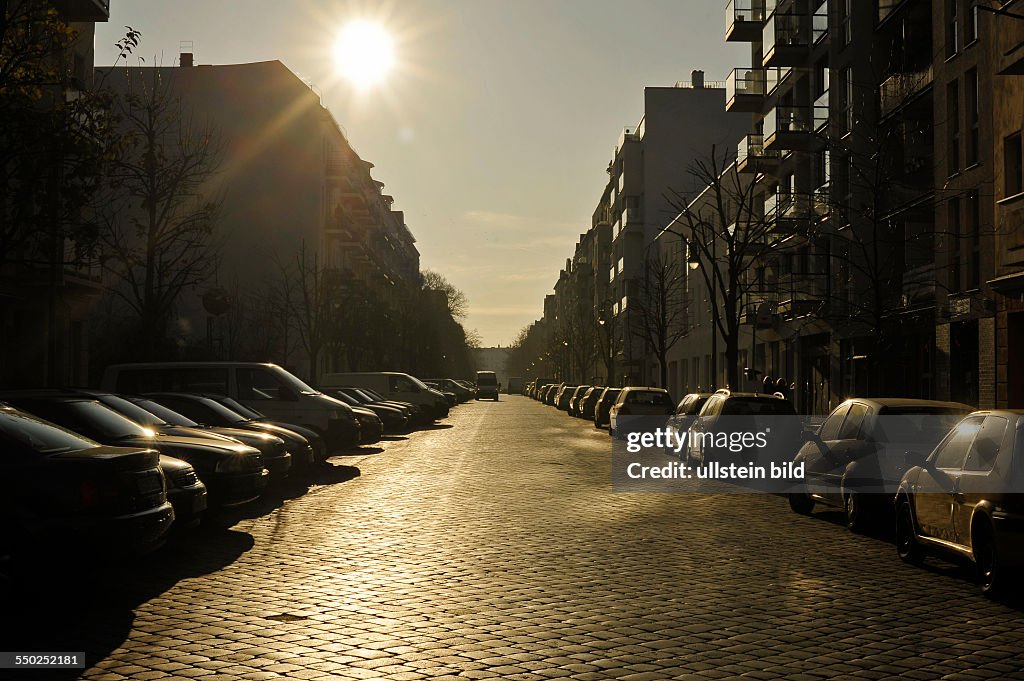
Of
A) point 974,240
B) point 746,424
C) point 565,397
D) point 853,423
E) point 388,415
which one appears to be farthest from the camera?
point 565,397

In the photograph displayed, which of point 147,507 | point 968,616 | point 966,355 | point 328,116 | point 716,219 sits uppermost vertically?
point 328,116

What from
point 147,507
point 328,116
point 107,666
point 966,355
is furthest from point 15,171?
point 328,116

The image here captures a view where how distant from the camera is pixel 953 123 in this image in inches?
1121

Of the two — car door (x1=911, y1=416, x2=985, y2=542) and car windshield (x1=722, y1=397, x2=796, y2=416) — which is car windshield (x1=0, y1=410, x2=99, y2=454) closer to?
car door (x1=911, y1=416, x2=985, y2=542)

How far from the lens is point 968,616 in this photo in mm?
8141

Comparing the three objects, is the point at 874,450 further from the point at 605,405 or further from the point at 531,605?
the point at 605,405

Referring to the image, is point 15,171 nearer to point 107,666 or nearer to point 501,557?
point 501,557

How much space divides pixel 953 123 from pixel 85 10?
22.3 meters

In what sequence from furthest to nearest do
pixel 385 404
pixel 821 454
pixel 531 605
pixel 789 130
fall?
pixel 789 130 → pixel 385 404 → pixel 821 454 → pixel 531 605

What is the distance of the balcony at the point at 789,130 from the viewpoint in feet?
138

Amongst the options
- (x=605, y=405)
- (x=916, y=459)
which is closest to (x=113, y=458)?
(x=916, y=459)

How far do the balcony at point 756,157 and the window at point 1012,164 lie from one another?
21637 millimetres

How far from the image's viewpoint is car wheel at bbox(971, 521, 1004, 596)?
8656 mm

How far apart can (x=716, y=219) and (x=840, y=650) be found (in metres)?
52.8
